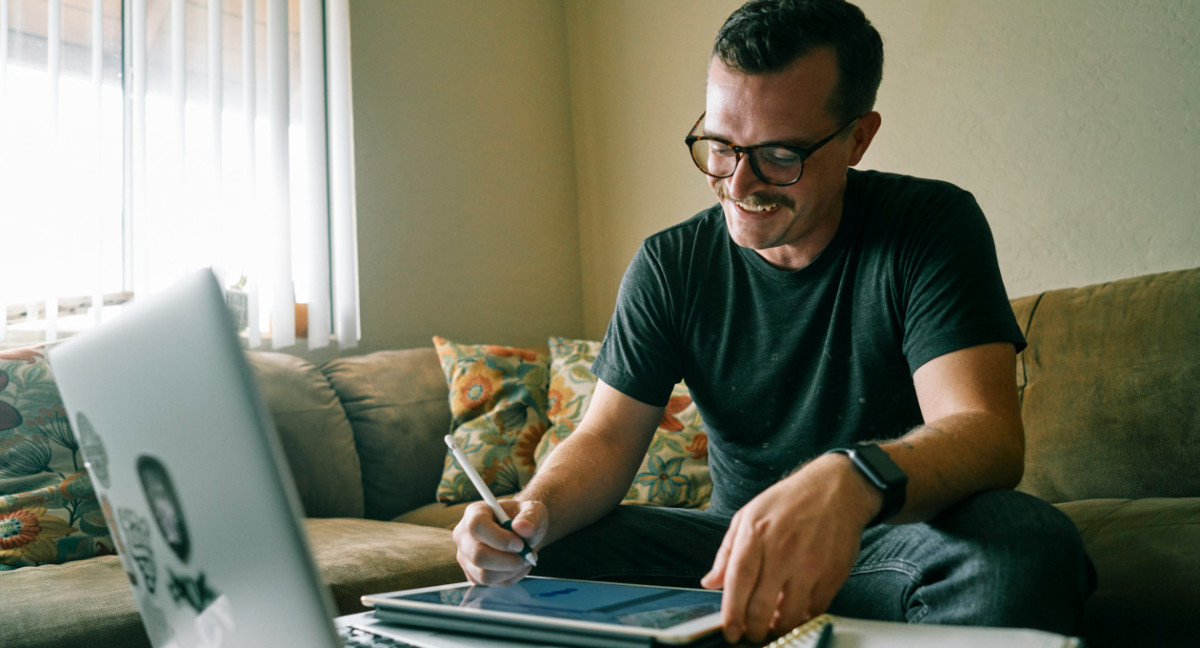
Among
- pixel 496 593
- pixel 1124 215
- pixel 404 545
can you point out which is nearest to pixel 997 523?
pixel 496 593

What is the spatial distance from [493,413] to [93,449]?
1679 mm

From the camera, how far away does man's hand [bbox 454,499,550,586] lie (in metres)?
0.83

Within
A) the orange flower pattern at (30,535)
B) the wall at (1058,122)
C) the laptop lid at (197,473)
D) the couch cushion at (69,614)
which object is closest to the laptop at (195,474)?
the laptop lid at (197,473)

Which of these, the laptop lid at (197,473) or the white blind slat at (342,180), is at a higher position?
the white blind slat at (342,180)

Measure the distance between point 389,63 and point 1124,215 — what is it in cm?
205

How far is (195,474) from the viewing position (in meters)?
0.42

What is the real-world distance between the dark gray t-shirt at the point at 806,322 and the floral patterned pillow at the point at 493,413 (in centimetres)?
94

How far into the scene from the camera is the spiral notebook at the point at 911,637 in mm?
535

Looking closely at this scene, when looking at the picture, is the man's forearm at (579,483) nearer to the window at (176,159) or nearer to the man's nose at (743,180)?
the man's nose at (743,180)

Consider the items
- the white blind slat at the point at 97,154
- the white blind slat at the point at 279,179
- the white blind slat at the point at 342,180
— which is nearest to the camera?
the white blind slat at the point at 97,154

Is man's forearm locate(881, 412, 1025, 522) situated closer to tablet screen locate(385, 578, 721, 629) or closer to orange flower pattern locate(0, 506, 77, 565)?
tablet screen locate(385, 578, 721, 629)

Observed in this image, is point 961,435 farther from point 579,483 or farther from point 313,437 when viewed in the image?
point 313,437

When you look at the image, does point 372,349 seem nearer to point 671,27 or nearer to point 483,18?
point 483,18

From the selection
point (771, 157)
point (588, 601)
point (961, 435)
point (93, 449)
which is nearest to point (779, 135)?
point (771, 157)
